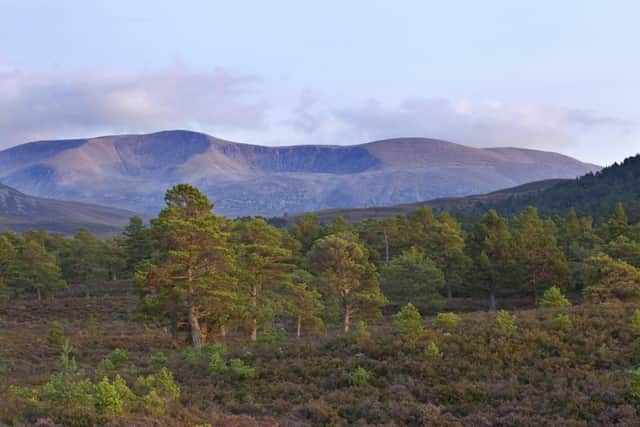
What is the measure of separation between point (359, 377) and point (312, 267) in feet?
67.4

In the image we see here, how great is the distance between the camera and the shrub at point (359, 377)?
15078 millimetres

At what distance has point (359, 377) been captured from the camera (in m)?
15.2

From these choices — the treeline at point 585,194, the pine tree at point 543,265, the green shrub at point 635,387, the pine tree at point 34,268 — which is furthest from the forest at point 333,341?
the treeline at point 585,194

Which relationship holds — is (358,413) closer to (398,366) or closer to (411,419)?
(411,419)

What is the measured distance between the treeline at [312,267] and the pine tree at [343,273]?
8 centimetres

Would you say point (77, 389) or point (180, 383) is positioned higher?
point (77, 389)

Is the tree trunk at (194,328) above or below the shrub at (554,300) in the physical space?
below

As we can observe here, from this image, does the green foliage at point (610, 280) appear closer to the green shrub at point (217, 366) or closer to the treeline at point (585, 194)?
the green shrub at point (217, 366)

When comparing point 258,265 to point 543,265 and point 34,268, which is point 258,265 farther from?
point 34,268

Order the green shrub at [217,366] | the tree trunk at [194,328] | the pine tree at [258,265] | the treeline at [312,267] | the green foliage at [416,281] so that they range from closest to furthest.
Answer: the green shrub at [217,366] → the tree trunk at [194,328] → the treeline at [312,267] → the pine tree at [258,265] → the green foliage at [416,281]

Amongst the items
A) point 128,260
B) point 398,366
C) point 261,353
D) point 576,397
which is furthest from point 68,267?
point 576,397

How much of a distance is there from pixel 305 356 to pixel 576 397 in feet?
30.0

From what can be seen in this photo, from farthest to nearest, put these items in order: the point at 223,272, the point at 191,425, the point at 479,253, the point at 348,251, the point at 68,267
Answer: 1. the point at 68,267
2. the point at 479,253
3. the point at 348,251
4. the point at 223,272
5. the point at 191,425

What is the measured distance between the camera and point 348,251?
3459cm
